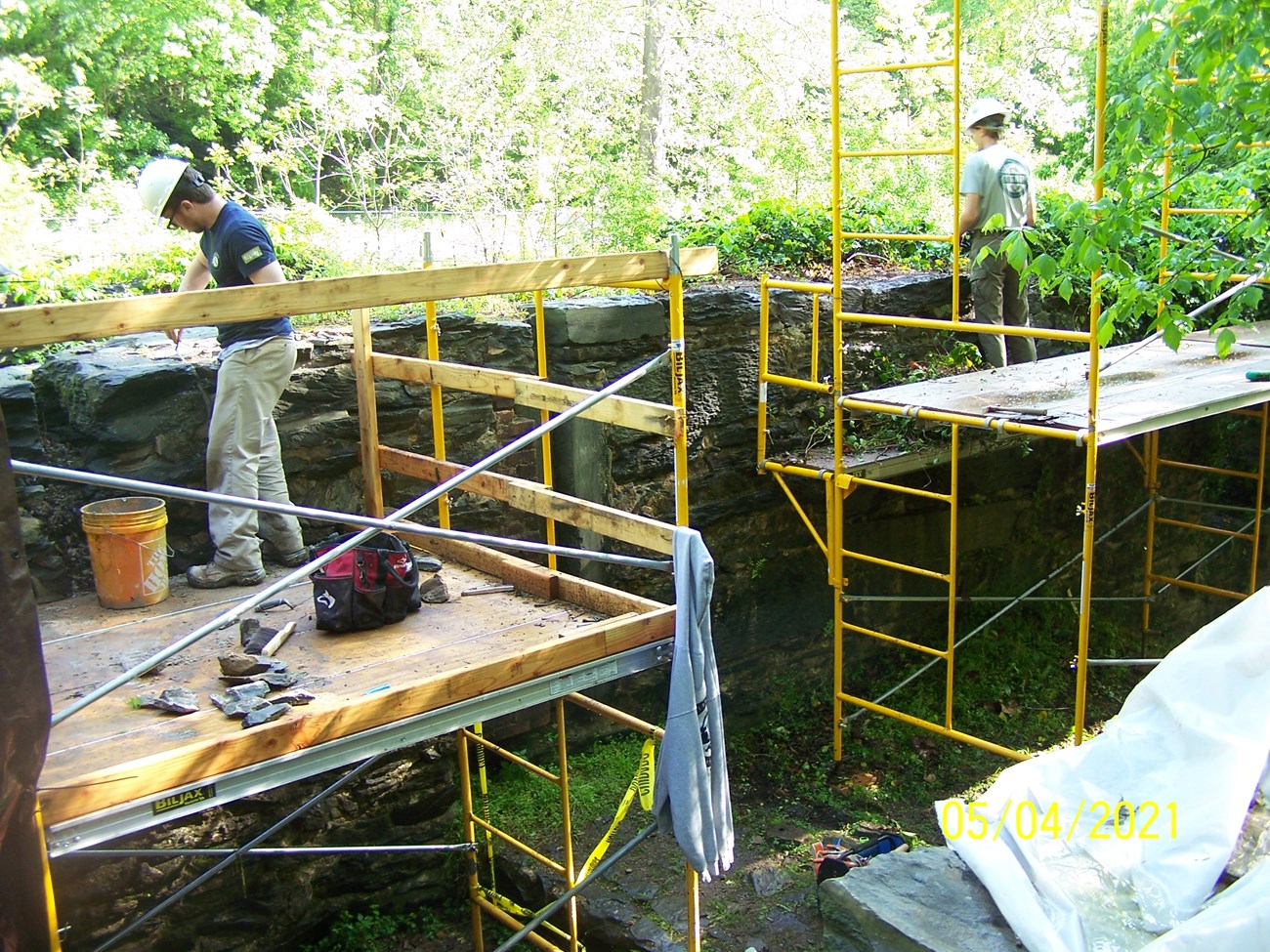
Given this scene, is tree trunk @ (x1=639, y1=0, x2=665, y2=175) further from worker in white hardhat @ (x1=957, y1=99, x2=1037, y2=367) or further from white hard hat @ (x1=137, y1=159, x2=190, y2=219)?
white hard hat @ (x1=137, y1=159, x2=190, y2=219)

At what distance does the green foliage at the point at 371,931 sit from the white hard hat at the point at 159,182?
124 inches

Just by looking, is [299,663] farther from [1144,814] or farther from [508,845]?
[1144,814]

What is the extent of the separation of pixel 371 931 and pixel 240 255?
118 inches

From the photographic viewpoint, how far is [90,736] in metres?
3.11

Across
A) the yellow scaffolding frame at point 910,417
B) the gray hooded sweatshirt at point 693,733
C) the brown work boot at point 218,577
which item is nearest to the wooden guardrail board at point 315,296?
the gray hooded sweatshirt at point 693,733

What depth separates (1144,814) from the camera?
11.5ft

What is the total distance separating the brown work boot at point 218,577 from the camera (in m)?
4.43

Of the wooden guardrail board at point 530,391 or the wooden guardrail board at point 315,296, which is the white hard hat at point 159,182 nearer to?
the wooden guardrail board at point 530,391

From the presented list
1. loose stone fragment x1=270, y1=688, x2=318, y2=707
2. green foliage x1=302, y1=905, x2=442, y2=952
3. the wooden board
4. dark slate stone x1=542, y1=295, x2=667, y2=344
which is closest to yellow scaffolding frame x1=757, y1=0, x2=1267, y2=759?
the wooden board

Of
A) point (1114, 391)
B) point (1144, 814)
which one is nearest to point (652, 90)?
point (1114, 391)

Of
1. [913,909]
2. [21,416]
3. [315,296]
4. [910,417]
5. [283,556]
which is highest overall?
[315,296]

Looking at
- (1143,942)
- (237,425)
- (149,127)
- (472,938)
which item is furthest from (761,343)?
(149,127)

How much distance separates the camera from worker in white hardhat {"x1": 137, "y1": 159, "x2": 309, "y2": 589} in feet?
14.7

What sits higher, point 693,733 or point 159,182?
point 159,182
